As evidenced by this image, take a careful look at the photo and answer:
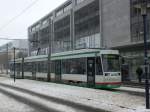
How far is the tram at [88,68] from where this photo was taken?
21.3 metres

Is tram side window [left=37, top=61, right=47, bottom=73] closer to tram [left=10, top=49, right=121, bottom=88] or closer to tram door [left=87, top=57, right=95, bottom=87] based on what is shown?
tram [left=10, top=49, right=121, bottom=88]

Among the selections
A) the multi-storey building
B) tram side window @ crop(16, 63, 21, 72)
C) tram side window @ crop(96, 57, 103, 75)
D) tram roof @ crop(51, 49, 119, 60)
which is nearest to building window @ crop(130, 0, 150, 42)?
the multi-storey building

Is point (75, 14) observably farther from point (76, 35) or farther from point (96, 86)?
point (96, 86)

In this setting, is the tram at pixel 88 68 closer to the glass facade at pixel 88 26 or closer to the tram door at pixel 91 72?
the tram door at pixel 91 72

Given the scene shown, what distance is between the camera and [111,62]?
2170 cm

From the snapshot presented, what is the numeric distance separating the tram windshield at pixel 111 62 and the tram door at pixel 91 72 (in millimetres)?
1042

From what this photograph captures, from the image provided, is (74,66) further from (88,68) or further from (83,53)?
(88,68)

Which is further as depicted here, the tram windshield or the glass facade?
the glass facade

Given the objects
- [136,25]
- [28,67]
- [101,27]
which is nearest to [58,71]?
[28,67]

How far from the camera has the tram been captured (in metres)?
21.3

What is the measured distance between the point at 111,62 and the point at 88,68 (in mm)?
1928

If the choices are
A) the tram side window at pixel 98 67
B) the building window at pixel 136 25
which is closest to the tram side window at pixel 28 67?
the building window at pixel 136 25

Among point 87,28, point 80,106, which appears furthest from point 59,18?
point 80,106

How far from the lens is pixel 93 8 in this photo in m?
52.0
